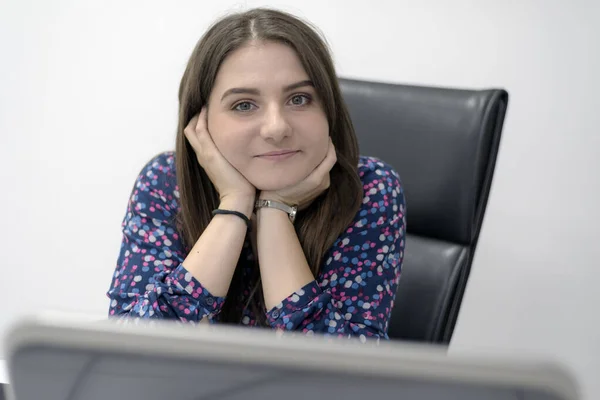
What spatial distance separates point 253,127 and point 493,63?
0.96 metres

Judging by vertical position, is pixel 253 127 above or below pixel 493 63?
below

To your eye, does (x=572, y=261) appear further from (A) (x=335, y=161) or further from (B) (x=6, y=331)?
(B) (x=6, y=331)

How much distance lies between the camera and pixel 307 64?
130cm

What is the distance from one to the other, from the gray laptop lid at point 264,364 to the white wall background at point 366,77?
1475mm

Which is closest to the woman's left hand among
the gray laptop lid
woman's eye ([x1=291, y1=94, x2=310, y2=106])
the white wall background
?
woman's eye ([x1=291, y1=94, x2=310, y2=106])

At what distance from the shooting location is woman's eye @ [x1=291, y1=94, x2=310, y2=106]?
4.30ft

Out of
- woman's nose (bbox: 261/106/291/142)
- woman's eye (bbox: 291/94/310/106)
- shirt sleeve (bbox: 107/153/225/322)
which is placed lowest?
shirt sleeve (bbox: 107/153/225/322)

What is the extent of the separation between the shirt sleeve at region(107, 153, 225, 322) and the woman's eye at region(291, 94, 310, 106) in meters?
0.29

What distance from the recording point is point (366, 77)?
6.95 feet

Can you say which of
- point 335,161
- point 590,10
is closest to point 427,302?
point 335,161

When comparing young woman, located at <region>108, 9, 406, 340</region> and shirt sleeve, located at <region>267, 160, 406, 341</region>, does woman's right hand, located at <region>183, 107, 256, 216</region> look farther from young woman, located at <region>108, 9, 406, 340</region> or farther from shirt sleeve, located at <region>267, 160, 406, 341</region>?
shirt sleeve, located at <region>267, 160, 406, 341</region>

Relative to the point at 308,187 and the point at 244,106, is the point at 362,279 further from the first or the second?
the point at 244,106

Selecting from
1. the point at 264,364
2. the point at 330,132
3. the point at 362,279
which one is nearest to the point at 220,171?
the point at 330,132

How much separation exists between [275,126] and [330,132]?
0.57ft
